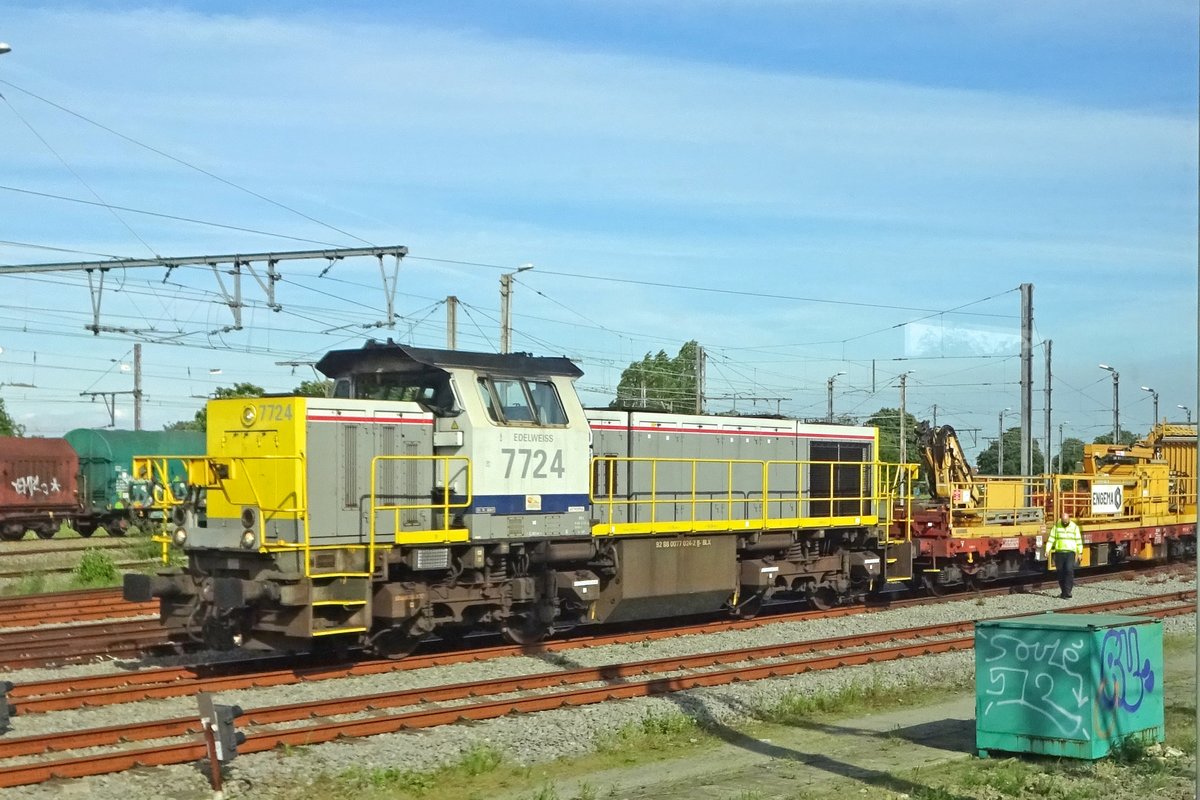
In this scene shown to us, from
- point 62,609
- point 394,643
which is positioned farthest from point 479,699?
point 62,609

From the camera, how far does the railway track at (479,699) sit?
31.7 ft

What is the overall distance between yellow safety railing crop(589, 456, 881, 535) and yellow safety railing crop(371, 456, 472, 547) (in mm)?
2067

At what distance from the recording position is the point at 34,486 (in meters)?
33.9

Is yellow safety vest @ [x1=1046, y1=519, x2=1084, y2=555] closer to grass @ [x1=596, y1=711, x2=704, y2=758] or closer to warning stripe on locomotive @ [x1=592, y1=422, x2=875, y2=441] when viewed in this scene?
warning stripe on locomotive @ [x1=592, y1=422, x2=875, y2=441]

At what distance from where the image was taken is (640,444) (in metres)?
17.4

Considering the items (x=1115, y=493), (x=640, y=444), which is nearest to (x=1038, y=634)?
(x=640, y=444)

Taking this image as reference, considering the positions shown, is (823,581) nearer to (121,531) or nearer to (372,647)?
(372,647)

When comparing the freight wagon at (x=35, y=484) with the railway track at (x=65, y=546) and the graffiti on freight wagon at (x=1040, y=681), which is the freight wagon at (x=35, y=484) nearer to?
the railway track at (x=65, y=546)

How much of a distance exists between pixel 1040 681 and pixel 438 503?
7.40 meters

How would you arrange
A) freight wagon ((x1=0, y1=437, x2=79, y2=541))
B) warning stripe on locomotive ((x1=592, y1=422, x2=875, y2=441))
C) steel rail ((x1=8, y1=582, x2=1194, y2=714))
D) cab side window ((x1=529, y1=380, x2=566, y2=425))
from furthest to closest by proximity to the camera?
freight wagon ((x1=0, y1=437, x2=79, y2=541))
warning stripe on locomotive ((x1=592, y1=422, x2=875, y2=441))
cab side window ((x1=529, y1=380, x2=566, y2=425))
steel rail ((x1=8, y1=582, x2=1194, y2=714))

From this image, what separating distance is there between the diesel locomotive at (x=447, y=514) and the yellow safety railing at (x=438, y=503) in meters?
0.03

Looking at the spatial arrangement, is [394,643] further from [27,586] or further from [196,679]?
[27,586]

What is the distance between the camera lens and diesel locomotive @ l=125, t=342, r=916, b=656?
43.2 feet

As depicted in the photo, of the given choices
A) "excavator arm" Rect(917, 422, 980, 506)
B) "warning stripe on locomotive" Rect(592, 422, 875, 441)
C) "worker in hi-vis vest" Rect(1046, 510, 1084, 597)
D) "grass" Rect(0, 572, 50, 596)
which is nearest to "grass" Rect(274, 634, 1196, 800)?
"warning stripe on locomotive" Rect(592, 422, 875, 441)
